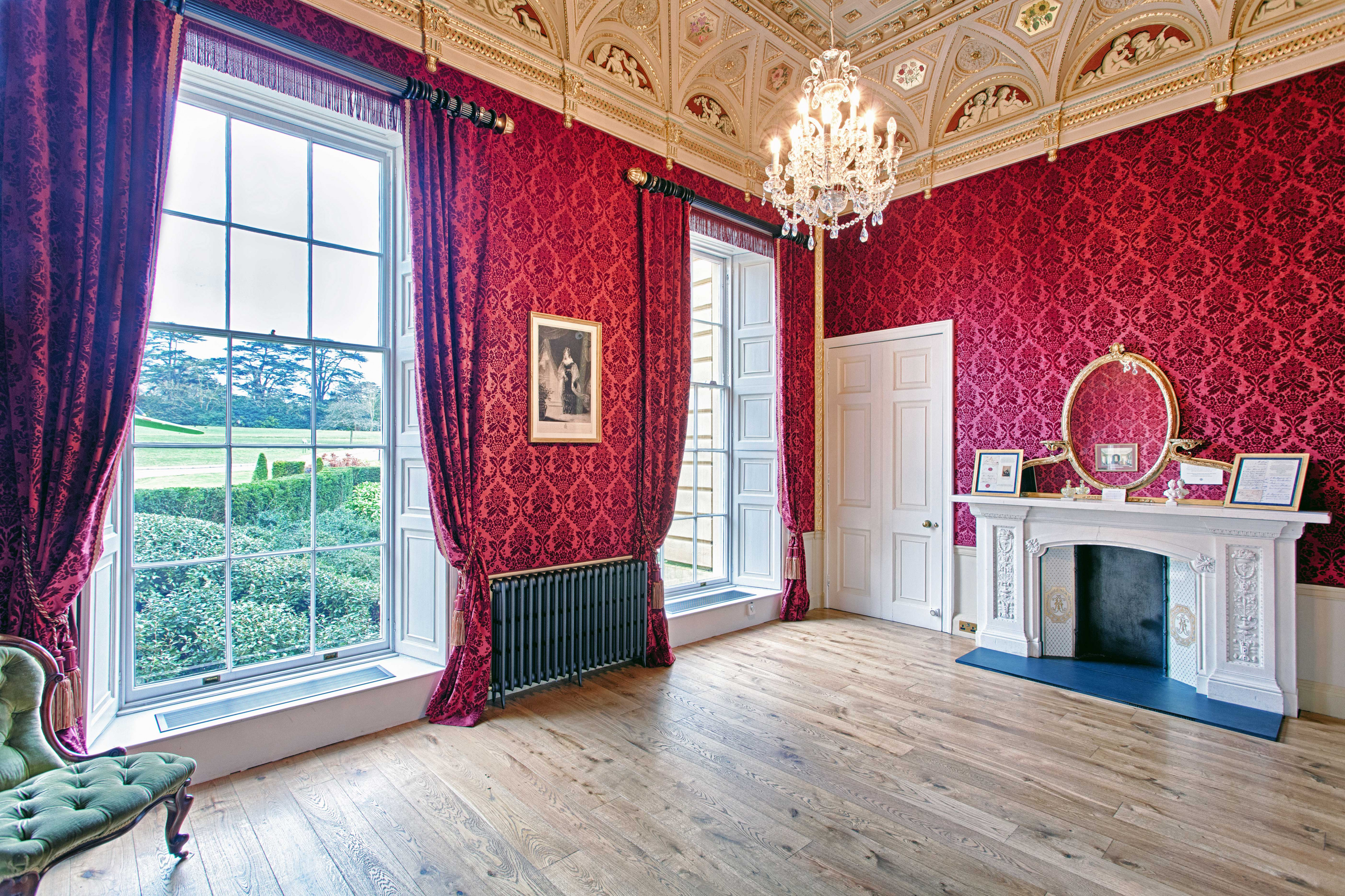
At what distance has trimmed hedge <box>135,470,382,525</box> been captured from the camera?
3094 millimetres

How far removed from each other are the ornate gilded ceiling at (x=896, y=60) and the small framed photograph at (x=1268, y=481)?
2394 millimetres

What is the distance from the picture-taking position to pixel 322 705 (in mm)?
3189

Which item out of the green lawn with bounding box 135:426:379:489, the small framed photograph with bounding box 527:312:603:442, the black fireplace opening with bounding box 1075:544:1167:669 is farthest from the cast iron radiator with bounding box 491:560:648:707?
the black fireplace opening with bounding box 1075:544:1167:669

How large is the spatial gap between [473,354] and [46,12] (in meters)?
2.20

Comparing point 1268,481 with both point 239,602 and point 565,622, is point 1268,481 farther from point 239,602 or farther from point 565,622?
point 239,602

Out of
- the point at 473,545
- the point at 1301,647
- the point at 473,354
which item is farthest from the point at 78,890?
the point at 1301,647

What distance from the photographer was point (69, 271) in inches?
100

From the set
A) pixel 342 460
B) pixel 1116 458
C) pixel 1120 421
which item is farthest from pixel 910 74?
pixel 342 460

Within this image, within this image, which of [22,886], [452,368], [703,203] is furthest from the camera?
[703,203]

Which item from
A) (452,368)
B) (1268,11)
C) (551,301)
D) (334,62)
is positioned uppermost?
(1268,11)

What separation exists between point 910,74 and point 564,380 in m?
4.12

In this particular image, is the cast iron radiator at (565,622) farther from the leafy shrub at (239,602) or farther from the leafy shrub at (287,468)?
the leafy shrub at (287,468)

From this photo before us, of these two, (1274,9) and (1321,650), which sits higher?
(1274,9)

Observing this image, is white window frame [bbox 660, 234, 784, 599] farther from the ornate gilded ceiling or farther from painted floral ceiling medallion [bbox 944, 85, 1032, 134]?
painted floral ceiling medallion [bbox 944, 85, 1032, 134]
